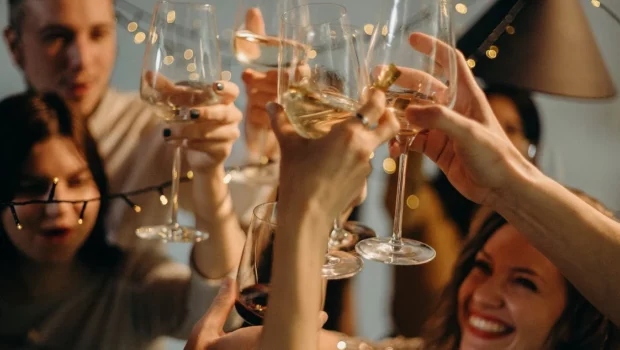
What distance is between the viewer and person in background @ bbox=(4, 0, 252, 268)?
46.4 inches

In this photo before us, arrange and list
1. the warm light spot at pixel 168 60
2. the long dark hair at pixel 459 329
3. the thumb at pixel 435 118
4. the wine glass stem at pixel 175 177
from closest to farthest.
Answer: the thumb at pixel 435 118
the warm light spot at pixel 168 60
the wine glass stem at pixel 175 177
the long dark hair at pixel 459 329

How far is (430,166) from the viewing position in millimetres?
1273

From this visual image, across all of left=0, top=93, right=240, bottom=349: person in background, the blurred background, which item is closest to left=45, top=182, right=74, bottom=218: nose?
left=0, top=93, right=240, bottom=349: person in background

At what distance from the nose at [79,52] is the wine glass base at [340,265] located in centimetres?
72

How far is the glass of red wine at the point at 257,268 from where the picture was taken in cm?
70

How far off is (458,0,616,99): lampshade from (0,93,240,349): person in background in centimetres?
67

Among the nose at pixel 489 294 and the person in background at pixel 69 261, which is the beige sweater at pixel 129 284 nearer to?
the person in background at pixel 69 261

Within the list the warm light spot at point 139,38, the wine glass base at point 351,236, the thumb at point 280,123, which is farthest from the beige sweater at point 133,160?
the thumb at point 280,123

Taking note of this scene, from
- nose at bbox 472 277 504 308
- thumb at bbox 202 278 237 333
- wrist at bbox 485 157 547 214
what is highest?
wrist at bbox 485 157 547 214

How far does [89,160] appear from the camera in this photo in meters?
1.21

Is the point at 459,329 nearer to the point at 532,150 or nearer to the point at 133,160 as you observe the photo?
the point at 532,150

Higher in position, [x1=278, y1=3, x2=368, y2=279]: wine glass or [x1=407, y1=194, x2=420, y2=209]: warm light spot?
[x1=278, y1=3, x2=368, y2=279]: wine glass

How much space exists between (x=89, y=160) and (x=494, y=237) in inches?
36.1

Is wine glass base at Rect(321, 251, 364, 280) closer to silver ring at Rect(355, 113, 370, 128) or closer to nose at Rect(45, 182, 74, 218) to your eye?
silver ring at Rect(355, 113, 370, 128)
